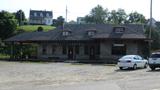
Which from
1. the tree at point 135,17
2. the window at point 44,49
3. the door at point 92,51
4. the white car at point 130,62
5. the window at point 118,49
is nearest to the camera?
the white car at point 130,62

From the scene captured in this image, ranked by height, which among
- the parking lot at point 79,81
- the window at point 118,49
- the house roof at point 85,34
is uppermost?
the house roof at point 85,34

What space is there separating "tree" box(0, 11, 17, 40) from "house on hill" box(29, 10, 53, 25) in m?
72.3

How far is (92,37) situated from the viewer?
68.6 meters

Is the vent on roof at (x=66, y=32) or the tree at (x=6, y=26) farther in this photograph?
the tree at (x=6, y=26)

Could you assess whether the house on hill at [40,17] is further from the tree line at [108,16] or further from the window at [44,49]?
the window at [44,49]

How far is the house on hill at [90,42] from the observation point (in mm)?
67438

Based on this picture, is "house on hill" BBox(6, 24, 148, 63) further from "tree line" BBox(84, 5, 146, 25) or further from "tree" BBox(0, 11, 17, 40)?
"tree line" BBox(84, 5, 146, 25)

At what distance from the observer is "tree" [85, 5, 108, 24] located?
14575 centimetres

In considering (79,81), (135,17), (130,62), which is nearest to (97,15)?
(135,17)

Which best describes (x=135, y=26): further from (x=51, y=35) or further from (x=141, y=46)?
(x=51, y=35)

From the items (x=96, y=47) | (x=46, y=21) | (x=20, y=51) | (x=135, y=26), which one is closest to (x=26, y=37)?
(x=20, y=51)

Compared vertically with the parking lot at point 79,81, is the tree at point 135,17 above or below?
above

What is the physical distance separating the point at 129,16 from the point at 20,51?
67272mm

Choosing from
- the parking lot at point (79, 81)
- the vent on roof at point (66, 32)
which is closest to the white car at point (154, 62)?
the parking lot at point (79, 81)
